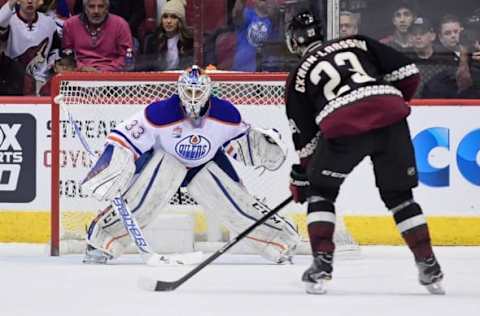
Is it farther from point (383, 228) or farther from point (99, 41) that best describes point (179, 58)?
point (383, 228)

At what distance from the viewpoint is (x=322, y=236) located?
15.9ft

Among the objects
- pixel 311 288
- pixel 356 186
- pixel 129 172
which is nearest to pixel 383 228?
pixel 356 186

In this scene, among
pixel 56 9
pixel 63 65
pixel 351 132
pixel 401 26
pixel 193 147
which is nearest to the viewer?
pixel 351 132

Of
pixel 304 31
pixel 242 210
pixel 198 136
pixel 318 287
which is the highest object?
pixel 304 31

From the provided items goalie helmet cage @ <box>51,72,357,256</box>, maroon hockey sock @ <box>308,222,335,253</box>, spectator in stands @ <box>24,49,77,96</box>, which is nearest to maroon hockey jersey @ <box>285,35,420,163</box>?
maroon hockey sock @ <box>308,222,335,253</box>

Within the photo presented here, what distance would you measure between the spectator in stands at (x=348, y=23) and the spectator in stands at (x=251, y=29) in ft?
1.22

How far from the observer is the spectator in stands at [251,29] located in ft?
24.1

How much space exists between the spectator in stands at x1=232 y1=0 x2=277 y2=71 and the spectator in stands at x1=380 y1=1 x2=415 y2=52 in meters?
0.62

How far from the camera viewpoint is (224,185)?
6.29 m

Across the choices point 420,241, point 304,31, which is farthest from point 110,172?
point 420,241

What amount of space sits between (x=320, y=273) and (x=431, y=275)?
0.39 meters

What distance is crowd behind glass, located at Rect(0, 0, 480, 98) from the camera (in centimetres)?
734

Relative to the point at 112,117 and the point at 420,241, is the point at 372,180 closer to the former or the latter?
the point at 112,117

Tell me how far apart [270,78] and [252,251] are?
977 millimetres
